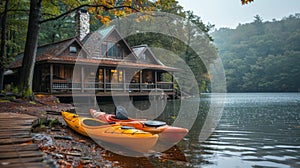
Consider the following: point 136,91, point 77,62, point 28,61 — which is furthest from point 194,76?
point 28,61

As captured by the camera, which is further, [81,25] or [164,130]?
[81,25]

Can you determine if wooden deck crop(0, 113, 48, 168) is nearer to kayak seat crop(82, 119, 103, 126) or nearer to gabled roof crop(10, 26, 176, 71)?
kayak seat crop(82, 119, 103, 126)

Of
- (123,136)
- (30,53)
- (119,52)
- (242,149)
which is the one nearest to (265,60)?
(119,52)

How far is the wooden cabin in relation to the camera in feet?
62.9

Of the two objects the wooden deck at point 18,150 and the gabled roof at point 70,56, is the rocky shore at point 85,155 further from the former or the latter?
the gabled roof at point 70,56

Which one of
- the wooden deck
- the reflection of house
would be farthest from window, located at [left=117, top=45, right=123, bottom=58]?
the wooden deck

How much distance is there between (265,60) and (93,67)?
5172 centimetres

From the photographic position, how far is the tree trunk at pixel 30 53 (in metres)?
11.7

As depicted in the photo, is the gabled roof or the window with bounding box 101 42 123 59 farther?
the window with bounding box 101 42 123 59

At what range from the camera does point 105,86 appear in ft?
70.3

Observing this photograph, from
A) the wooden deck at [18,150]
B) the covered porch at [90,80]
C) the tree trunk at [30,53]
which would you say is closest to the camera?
the wooden deck at [18,150]

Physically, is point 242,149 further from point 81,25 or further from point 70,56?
point 81,25

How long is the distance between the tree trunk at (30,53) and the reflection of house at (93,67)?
5774mm

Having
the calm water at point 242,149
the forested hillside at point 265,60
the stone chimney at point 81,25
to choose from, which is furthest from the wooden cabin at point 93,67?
the forested hillside at point 265,60
